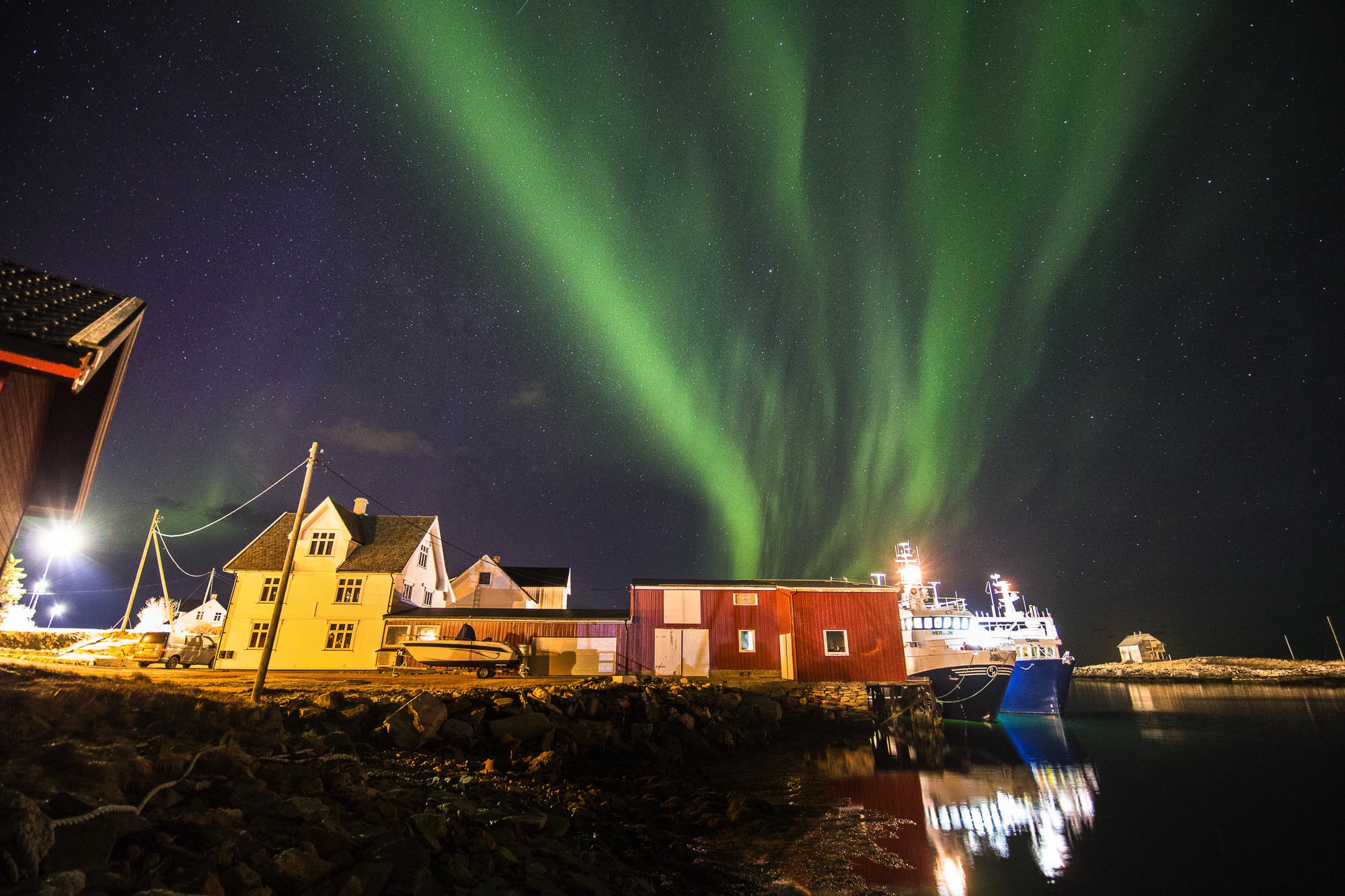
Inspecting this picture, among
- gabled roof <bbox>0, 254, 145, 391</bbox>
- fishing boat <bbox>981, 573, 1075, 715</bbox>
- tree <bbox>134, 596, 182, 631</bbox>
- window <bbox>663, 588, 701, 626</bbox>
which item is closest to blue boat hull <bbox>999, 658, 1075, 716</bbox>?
fishing boat <bbox>981, 573, 1075, 715</bbox>

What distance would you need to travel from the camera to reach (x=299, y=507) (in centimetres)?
1764

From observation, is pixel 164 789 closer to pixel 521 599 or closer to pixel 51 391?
pixel 51 391

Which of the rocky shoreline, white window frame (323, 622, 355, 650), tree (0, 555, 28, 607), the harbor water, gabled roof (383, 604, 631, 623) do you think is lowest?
the harbor water

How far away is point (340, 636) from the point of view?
33000 mm

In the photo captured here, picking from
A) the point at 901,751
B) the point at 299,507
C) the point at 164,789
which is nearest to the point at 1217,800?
the point at 901,751

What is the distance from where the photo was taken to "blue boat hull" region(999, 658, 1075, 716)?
45344mm

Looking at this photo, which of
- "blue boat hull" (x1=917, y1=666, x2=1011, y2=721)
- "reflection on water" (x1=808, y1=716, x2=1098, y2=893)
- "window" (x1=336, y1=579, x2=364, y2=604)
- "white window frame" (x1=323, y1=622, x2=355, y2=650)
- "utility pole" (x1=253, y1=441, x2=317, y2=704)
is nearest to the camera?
"reflection on water" (x1=808, y1=716, x2=1098, y2=893)

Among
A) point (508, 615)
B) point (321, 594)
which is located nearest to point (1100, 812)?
point (508, 615)

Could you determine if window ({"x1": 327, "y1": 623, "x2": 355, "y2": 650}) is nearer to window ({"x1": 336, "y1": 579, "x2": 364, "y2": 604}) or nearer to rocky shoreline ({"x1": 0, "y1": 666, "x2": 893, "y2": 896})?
window ({"x1": 336, "y1": 579, "x2": 364, "y2": 604})

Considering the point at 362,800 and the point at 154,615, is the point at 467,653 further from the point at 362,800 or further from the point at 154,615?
the point at 154,615

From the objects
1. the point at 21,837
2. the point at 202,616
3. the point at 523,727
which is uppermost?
the point at 202,616

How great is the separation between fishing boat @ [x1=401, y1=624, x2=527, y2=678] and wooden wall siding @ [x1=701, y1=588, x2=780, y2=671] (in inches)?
454

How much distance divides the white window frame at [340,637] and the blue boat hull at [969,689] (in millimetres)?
36902

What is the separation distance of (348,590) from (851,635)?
29891 mm
